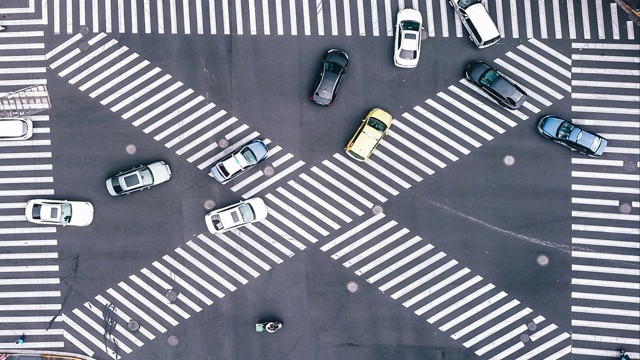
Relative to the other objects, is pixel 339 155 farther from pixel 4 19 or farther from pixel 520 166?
pixel 4 19

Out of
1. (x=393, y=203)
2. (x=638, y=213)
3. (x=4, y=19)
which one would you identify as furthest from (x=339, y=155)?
(x=4, y=19)

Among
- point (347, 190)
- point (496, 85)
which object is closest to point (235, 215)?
point (347, 190)

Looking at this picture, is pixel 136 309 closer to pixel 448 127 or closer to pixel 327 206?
pixel 327 206

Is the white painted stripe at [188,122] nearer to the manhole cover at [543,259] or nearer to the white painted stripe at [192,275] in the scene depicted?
the white painted stripe at [192,275]

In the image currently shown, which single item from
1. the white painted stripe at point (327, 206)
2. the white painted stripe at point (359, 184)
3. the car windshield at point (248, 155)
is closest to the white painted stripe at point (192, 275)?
the white painted stripe at point (327, 206)

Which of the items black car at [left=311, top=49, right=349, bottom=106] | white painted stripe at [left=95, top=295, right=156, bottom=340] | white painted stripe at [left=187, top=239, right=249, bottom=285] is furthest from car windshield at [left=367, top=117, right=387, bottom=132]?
white painted stripe at [left=95, top=295, right=156, bottom=340]

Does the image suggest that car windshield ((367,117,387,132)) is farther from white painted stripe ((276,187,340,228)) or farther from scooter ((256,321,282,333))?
scooter ((256,321,282,333))

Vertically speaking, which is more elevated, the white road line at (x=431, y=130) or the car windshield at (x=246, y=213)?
the white road line at (x=431, y=130)
